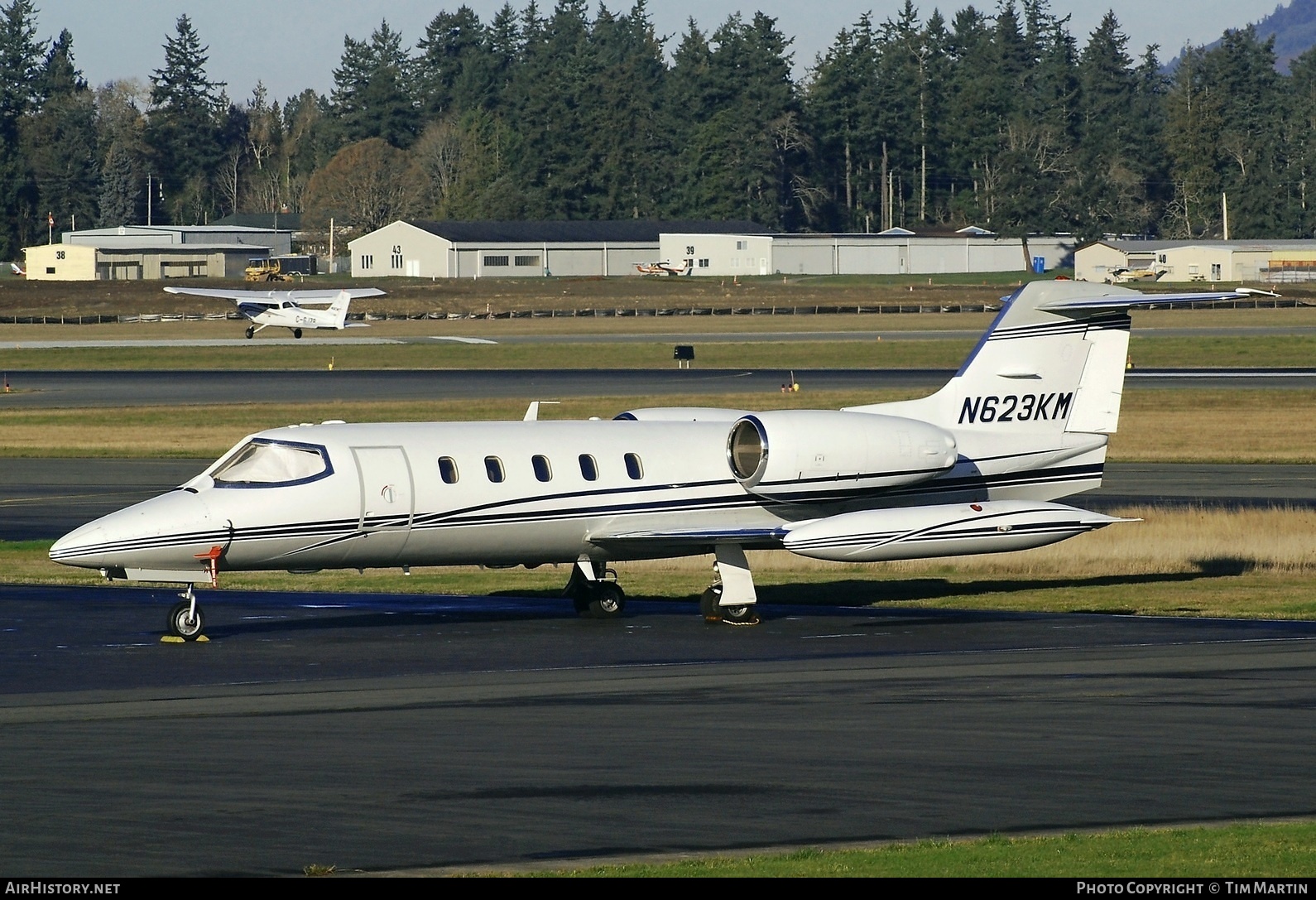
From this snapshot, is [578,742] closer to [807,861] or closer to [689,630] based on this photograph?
[807,861]

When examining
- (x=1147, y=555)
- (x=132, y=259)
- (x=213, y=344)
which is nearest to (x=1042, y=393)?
(x=1147, y=555)

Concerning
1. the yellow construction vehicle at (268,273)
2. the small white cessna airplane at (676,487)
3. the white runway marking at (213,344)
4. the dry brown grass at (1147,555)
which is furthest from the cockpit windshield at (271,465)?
the yellow construction vehicle at (268,273)

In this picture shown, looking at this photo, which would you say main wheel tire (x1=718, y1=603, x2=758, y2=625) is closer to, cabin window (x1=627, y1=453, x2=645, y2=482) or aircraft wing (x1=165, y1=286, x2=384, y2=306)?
cabin window (x1=627, y1=453, x2=645, y2=482)

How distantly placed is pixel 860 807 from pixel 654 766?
2165 millimetres

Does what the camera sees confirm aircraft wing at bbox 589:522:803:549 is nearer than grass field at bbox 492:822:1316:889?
No

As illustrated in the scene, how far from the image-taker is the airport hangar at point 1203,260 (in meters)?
150

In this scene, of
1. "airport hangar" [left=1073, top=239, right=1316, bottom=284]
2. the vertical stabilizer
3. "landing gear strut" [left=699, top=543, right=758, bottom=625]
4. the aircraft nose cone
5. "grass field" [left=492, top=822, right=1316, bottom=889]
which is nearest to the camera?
"grass field" [left=492, top=822, right=1316, bottom=889]

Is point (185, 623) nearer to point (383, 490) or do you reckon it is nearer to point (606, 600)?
point (383, 490)

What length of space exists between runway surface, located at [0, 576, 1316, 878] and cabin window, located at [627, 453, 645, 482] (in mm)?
2126

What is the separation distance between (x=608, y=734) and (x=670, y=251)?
152342 mm

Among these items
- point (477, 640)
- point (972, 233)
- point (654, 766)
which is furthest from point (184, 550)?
point (972, 233)

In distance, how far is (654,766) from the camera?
14.7 metres

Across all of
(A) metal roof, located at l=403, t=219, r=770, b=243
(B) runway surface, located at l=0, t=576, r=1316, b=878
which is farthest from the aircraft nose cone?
(A) metal roof, located at l=403, t=219, r=770, b=243

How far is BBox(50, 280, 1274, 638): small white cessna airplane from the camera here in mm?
23250
